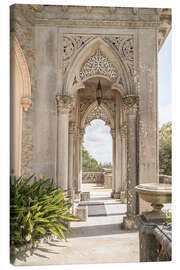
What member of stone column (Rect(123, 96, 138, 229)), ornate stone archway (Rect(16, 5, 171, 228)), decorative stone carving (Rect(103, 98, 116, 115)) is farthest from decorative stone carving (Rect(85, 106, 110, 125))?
stone column (Rect(123, 96, 138, 229))

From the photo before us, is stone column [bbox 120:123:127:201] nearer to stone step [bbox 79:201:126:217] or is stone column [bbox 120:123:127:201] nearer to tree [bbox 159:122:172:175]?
stone step [bbox 79:201:126:217]

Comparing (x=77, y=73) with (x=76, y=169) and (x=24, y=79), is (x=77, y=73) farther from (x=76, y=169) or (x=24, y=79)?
(x=76, y=169)

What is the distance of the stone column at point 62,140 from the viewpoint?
4.50 meters

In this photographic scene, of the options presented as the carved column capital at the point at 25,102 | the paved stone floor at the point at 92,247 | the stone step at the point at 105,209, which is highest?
the carved column capital at the point at 25,102

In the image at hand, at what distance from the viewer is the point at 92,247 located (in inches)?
139

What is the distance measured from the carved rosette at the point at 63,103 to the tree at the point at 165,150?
285cm

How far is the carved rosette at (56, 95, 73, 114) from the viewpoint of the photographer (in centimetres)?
450

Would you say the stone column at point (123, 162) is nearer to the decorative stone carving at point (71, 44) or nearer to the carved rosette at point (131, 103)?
the carved rosette at point (131, 103)

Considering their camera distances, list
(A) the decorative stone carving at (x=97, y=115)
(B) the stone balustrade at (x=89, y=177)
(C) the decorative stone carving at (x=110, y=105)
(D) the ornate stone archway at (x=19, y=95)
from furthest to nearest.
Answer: (B) the stone balustrade at (x=89, y=177) < (A) the decorative stone carving at (x=97, y=115) < (C) the decorative stone carving at (x=110, y=105) < (D) the ornate stone archway at (x=19, y=95)

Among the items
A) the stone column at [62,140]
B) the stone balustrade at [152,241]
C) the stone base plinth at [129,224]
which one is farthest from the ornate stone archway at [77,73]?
the stone balustrade at [152,241]

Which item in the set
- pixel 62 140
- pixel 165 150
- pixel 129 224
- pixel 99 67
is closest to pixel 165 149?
pixel 165 150

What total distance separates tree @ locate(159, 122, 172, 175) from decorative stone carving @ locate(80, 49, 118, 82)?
86.9 inches

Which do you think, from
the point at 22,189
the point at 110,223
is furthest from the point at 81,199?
the point at 22,189
